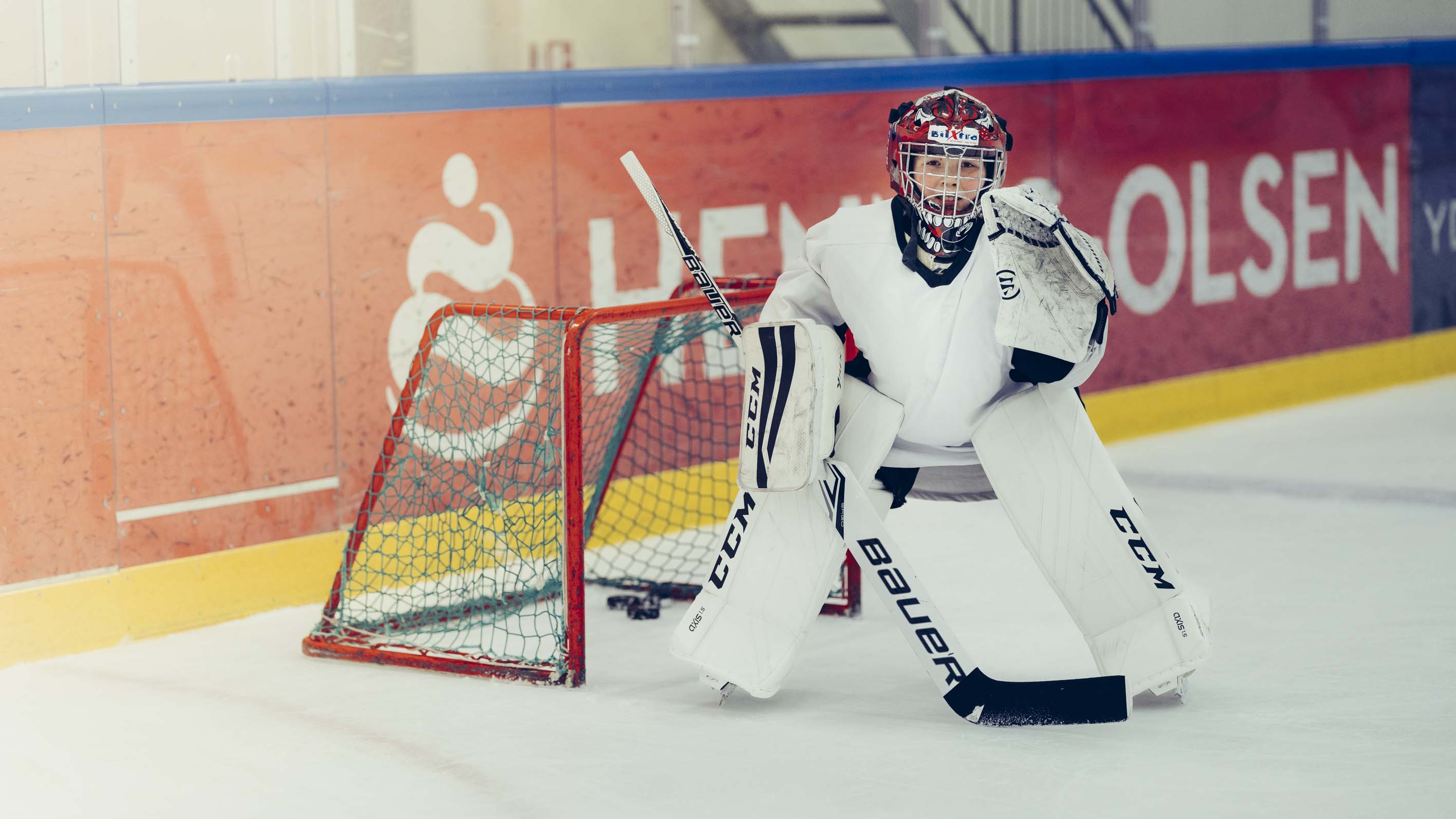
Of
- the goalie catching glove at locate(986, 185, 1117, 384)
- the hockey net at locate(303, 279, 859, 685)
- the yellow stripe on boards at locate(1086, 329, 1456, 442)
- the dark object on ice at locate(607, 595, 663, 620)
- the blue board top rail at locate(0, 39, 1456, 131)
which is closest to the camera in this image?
the goalie catching glove at locate(986, 185, 1117, 384)

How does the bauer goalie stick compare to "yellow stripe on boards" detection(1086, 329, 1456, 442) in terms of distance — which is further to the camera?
"yellow stripe on boards" detection(1086, 329, 1456, 442)

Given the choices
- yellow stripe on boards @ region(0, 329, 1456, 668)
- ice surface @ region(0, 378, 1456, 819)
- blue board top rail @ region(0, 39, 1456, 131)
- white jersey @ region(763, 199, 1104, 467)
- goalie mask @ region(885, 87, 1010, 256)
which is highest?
blue board top rail @ region(0, 39, 1456, 131)

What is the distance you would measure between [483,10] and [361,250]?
876 millimetres

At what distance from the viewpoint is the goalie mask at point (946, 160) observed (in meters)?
3.82

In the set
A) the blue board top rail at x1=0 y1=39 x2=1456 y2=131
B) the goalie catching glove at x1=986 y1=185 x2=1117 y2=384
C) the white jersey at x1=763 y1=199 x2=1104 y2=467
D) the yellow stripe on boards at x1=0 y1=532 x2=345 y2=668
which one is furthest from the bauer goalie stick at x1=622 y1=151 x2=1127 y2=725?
the blue board top rail at x1=0 y1=39 x2=1456 y2=131

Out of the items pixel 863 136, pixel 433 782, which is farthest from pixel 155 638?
pixel 863 136

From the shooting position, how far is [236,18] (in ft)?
16.3

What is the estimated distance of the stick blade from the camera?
380cm

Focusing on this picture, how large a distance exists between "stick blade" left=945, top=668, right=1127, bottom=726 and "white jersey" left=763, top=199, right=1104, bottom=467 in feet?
Answer: 1.68

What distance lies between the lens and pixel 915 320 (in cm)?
388

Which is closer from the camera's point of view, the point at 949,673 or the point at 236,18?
the point at 949,673

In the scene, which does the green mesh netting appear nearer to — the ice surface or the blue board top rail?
the ice surface

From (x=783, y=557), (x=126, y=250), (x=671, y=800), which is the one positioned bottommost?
(x=671, y=800)

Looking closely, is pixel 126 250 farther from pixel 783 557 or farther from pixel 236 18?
pixel 783 557
